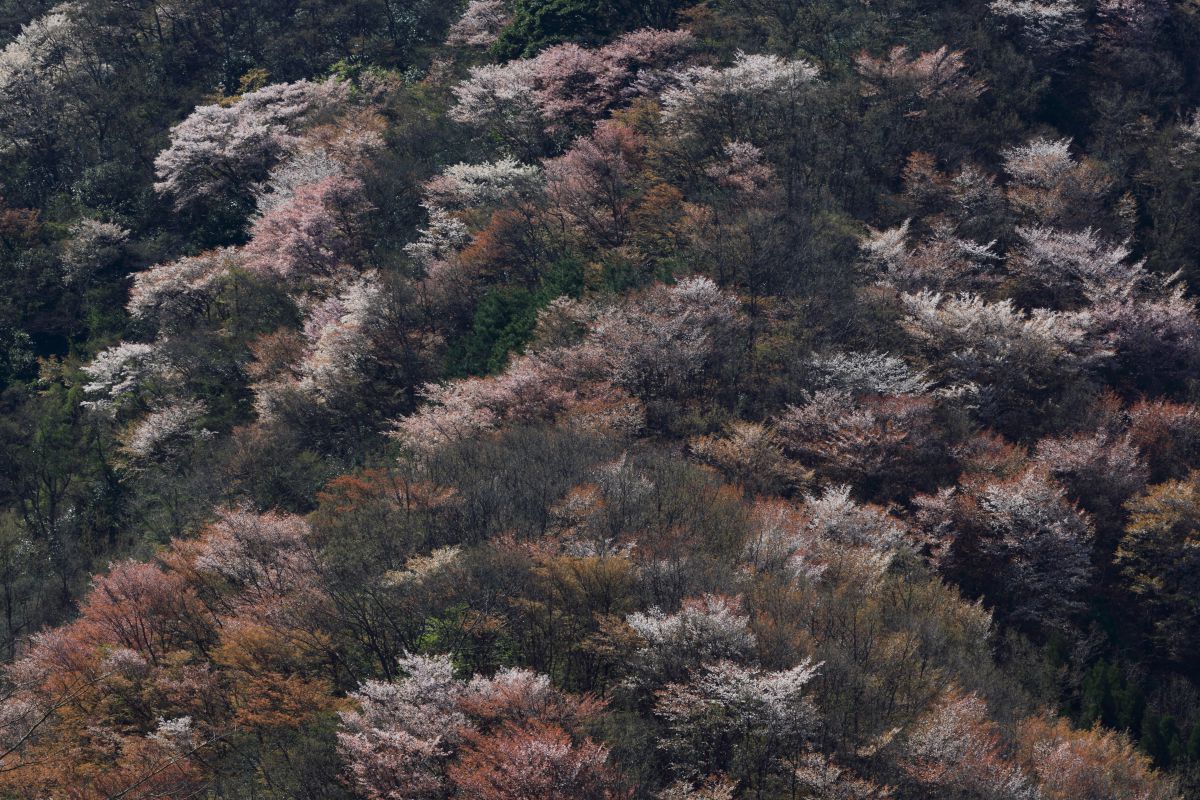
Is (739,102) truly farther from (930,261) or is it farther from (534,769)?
(534,769)

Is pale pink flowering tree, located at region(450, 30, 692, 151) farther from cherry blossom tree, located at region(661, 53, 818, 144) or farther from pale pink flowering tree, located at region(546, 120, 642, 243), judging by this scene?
pale pink flowering tree, located at region(546, 120, 642, 243)

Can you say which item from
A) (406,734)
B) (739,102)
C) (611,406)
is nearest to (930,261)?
(739,102)

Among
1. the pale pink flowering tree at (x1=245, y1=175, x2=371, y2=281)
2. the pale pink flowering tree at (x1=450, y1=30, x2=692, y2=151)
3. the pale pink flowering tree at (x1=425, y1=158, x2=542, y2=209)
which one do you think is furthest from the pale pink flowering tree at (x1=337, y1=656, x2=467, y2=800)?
the pale pink flowering tree at (x1=450, y1=30, x2=692, y2=151)

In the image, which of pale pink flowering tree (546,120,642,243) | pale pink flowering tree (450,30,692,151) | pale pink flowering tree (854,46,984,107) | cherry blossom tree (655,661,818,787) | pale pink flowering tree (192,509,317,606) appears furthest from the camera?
pale pink flowering tree (450,30,692,151)

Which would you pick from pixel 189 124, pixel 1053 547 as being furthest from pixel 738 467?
pixel 189 124

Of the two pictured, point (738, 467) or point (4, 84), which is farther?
point (4, 84)

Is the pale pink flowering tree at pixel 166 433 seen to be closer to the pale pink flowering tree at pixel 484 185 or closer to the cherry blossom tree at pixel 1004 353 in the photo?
the pale pink flowering tree at pixel 484 185

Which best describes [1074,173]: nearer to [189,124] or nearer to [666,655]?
[666,655]

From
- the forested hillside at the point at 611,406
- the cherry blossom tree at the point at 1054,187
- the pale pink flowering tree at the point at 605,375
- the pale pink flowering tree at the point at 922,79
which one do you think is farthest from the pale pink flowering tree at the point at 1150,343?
the pale pink flowering tree at the point at 605,375
